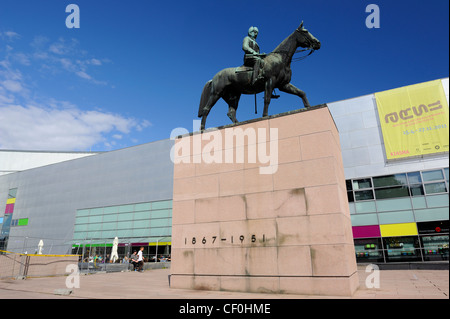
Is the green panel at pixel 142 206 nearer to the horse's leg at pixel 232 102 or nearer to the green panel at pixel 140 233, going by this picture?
the green panel at pixel 140 233

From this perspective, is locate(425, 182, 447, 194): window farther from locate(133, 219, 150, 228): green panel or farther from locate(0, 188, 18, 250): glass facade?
locate(0, 188, 18, 250): glass facade

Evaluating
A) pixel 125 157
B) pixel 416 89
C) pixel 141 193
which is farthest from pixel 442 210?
pixel 125 157

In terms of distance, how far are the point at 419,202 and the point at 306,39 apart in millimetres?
23103

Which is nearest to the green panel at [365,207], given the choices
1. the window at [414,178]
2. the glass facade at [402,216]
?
the glass facade at [402,216]

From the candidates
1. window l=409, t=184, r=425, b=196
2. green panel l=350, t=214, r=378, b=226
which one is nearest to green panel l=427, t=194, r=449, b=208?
window l=409, t=184, r=425, b=196

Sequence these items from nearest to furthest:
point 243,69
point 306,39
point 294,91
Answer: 1. point 306,39
2. point 294,91
3. point 243,69

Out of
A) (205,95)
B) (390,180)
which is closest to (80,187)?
(390,180)

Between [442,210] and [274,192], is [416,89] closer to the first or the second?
[442,210]

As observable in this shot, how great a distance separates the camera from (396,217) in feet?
88.9

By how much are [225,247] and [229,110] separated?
5.37m

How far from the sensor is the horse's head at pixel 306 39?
10156 millimetres

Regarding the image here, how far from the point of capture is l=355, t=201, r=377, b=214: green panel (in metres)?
28.2

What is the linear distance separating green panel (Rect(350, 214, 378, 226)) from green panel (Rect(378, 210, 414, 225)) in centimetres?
50

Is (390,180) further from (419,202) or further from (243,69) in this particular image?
(243,69)
